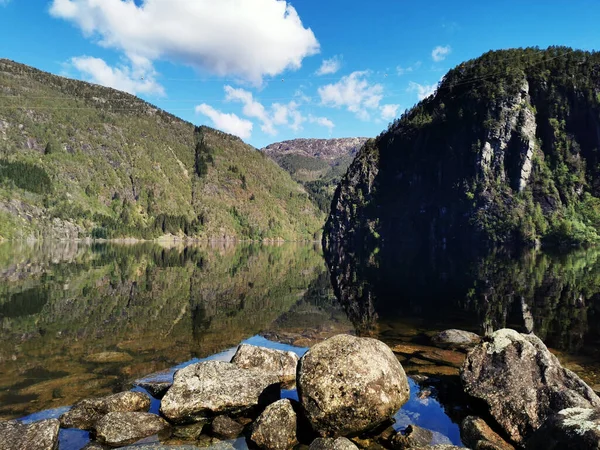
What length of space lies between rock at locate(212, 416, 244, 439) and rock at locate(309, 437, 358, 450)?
287cm

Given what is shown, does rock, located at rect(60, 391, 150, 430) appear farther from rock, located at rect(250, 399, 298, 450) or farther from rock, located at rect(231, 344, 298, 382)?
rock, located at rect(250, 399, 298, 450)

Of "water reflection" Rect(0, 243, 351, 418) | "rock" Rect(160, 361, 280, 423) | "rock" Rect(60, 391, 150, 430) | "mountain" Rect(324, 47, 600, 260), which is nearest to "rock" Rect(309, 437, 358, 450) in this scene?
"rock" Rect(160, 361, 280, 423)

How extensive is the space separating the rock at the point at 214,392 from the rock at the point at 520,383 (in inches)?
303

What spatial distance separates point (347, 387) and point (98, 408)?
8.83 metres

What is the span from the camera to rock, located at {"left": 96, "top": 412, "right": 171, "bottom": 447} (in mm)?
12195

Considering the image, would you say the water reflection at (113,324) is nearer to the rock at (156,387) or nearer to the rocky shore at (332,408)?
the rock at (156,387)

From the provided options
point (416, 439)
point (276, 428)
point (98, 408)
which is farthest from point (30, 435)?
point (416, 439)

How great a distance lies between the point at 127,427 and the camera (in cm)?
1262

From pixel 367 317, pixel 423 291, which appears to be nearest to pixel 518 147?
pixel 423 291

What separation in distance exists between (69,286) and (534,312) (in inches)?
1839

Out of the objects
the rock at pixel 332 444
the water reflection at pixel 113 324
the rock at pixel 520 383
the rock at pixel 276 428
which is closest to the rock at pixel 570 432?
the rock at pixel 520 383

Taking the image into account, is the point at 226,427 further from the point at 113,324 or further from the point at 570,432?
the point at 113,324

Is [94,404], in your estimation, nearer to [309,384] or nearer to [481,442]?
[309,384]

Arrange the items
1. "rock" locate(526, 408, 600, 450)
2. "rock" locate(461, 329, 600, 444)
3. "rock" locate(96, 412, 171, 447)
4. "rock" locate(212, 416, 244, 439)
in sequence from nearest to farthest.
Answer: "rock" locate(526, 408, 600, 450) → "rock" locate(461, 329, 600, 444) → "rock" locate(96, 412, 171, 447) → "rock" locate(212, 416, 244, 439)
